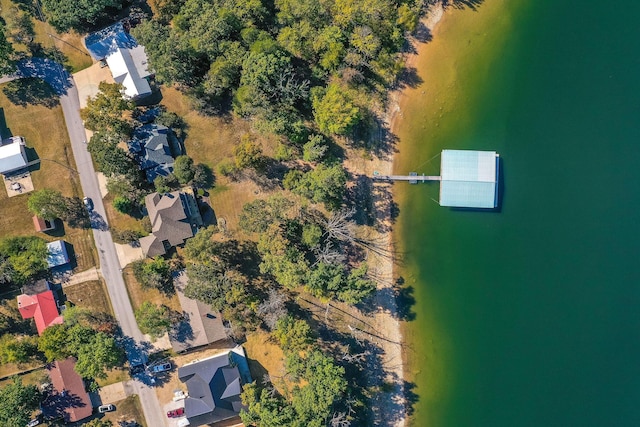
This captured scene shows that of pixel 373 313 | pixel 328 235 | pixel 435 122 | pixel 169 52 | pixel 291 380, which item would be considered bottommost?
pixel 291 380

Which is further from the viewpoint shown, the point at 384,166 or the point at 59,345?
the point at 384,166

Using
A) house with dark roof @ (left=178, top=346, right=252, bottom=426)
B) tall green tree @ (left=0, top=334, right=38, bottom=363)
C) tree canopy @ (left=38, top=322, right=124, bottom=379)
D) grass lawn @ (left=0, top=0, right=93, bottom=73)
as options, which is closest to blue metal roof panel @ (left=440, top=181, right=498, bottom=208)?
house with dark roof @ (left=178, top=346, right=252, bottom=426)

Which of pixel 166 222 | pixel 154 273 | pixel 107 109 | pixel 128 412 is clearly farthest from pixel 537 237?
pixel 128 412

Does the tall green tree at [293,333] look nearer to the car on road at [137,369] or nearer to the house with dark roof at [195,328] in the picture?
the house with dark roof at [195,328]

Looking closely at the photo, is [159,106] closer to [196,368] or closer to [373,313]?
[196,368]

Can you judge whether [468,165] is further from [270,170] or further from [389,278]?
[270,170]

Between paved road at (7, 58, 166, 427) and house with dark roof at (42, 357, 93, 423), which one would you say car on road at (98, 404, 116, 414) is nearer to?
house with dark roof at (42, 357, 93, 423)

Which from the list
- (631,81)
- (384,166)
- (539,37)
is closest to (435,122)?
(384,166)
